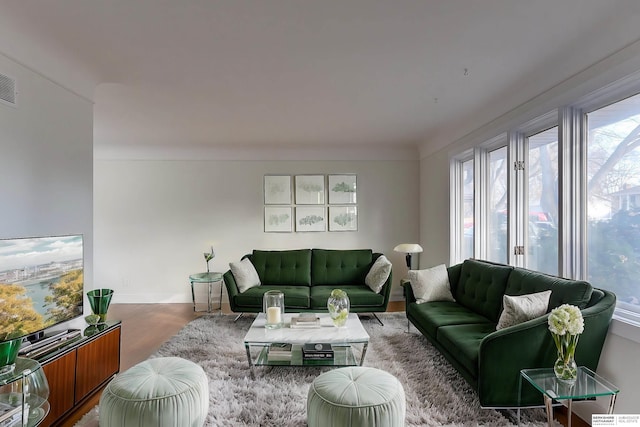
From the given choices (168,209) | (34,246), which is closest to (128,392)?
(34,246)

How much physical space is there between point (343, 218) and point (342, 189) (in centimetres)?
48

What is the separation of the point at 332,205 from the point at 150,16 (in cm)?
Answer: 407

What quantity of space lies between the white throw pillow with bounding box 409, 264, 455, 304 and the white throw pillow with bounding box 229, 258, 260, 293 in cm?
207

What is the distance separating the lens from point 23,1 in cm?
200

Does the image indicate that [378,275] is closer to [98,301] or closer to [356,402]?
[356,402]

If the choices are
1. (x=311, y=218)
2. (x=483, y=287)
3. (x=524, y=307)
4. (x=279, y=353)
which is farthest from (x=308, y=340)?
(x=311, y=218)

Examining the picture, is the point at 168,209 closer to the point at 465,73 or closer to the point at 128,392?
the point at 128,392

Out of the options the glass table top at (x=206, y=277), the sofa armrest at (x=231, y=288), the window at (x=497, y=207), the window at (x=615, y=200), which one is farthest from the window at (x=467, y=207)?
the glass table top at (x=206, y=277)

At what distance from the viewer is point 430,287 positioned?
12.3 ft

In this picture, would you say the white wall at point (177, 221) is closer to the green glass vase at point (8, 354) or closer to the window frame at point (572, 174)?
the window frame at point (572, 174)

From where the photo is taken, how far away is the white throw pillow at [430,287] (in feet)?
12.3

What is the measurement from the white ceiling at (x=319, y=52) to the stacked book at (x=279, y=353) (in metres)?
2.31

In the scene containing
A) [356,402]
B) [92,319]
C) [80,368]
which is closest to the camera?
[356,402]

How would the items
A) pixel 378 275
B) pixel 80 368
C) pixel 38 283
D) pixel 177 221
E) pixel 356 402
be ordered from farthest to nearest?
1. pixel 177 221
2. pixel 378 275
3. pixel 80 368
4. pixel 38 283
5. pixel 356 402
